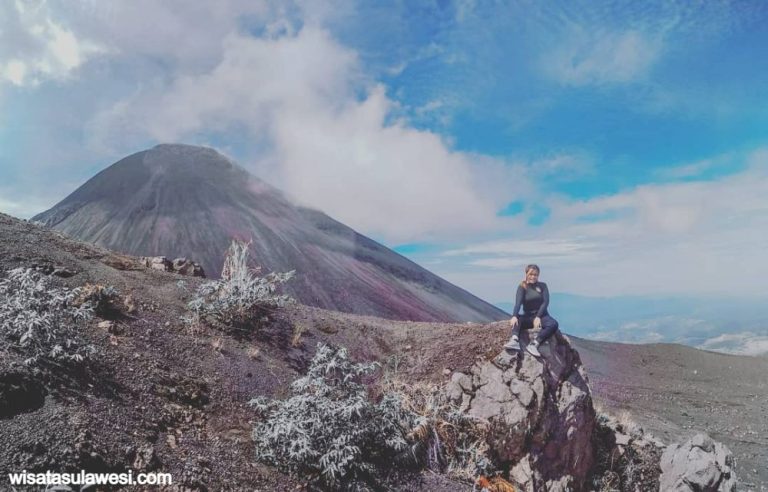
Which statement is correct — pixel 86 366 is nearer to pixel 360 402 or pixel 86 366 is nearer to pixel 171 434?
pixel 171 434

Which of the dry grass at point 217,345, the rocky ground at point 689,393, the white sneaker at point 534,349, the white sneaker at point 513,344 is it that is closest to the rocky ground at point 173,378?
the dry grass at point 217,345

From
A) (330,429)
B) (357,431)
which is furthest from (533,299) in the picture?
(330,429)

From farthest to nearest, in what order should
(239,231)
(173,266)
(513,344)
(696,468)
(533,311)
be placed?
(239,231) → (173,266) → (696,468) → (533,311) → (513,344)

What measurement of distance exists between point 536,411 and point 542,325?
110 centimetres

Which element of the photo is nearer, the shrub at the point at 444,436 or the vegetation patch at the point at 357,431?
the vegetation patch at the point at 357,431

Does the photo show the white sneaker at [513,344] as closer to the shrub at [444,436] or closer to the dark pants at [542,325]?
the dark pants at [542,325]

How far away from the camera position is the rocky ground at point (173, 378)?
3141 mm

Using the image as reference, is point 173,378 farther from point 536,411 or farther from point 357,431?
point 536,411

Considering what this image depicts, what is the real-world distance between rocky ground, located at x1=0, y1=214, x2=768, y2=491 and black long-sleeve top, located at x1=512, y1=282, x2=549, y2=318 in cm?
80

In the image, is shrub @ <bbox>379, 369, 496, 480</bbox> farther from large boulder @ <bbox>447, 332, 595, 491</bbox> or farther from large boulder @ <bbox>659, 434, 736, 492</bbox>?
large boulder @ <bbox>659, 434, 736, 492</bbox>

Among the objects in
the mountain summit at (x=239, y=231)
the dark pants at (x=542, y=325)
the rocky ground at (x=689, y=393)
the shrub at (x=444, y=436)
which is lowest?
the rocky ground at (x=689, y=393)

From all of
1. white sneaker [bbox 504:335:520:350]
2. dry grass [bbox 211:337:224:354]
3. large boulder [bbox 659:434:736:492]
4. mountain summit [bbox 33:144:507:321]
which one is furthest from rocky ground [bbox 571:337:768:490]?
mountain summit [bbox 33:144:507:321]

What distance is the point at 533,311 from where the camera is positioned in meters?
5.82

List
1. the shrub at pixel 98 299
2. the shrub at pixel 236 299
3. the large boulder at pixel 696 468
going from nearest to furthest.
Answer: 1. the shrub at pixel 98 299
2. the large boulder at pixel 696 468
3. the shrub at pixel 236 299
